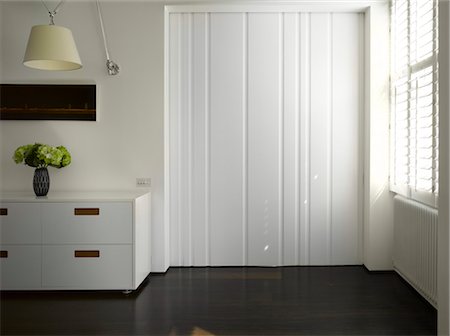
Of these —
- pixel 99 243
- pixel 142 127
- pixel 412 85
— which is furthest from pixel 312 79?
pixel 99 243

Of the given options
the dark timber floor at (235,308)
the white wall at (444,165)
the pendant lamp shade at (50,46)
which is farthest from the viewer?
the pendant lamp shade at (50,46)

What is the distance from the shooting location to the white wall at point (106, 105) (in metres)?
4.59

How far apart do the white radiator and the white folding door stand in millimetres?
606

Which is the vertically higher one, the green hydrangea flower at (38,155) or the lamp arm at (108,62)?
the lamp arm at (108,62)

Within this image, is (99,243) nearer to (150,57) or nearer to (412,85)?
(150,57)

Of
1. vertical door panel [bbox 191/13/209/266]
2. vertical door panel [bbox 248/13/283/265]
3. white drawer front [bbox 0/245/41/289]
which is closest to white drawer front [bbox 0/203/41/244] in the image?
white drawer front [bbox 0/245/41/289]

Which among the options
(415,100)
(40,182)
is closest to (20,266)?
(40,182)

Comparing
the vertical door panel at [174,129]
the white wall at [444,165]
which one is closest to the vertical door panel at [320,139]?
the vertical door panel at [174,129]

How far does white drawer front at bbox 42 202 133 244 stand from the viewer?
3.98 m

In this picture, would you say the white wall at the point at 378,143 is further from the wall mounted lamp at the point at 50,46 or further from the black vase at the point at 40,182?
the black vase at the point at 40,182

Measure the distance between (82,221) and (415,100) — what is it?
281 centimetres

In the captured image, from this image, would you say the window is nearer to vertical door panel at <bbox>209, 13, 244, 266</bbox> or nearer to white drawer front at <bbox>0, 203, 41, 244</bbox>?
vertical door panel at <bbox>209, 13, 244, 266</bbox>

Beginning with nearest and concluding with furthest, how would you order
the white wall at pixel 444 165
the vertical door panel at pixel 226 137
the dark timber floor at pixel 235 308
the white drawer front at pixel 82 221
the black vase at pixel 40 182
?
the white wall at pixel 444 165, the dark timber floor at pixel 235 308, the white drawer front at pixel 82 221, the black vase at pixel 40 182, the vertical door panel at pixel 226 137

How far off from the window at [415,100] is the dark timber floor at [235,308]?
0.84 m
